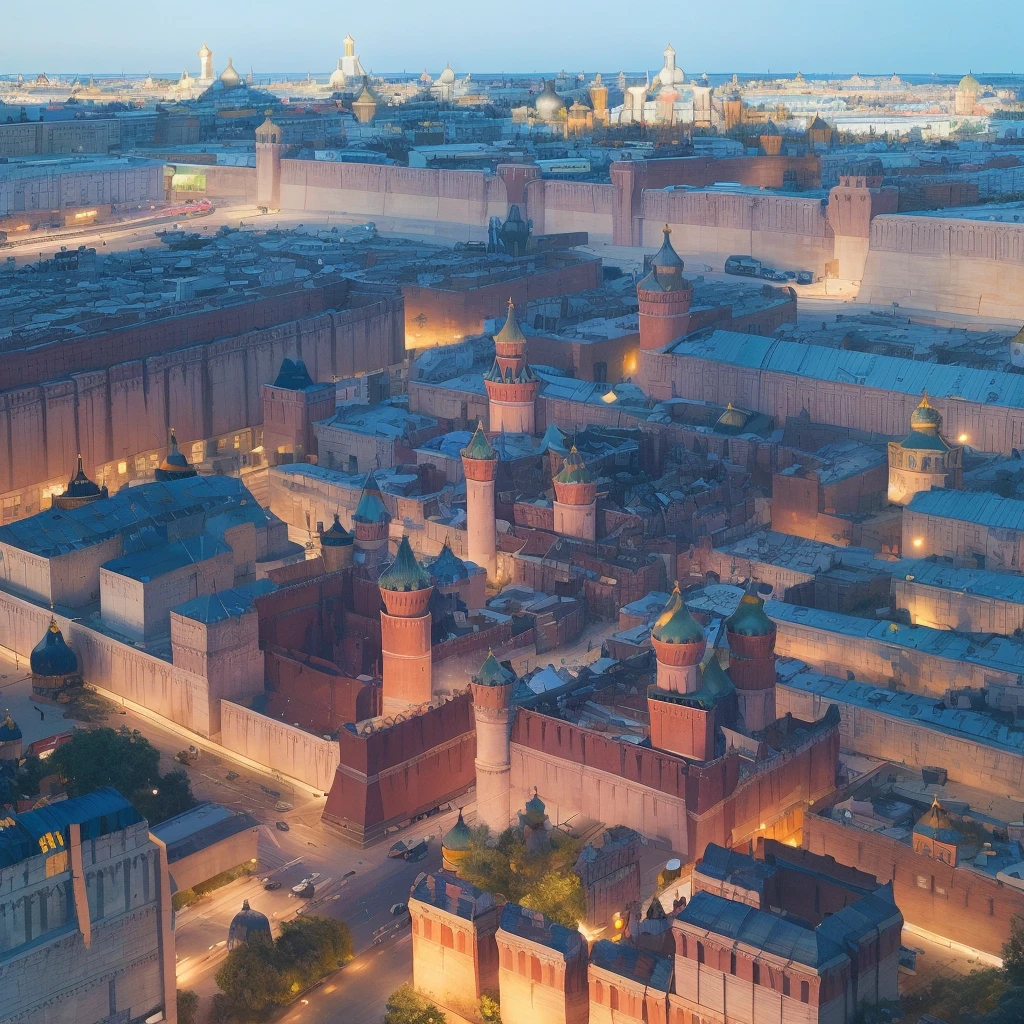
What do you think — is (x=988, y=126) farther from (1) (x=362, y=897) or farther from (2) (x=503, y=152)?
(1) (x=362, y=897)

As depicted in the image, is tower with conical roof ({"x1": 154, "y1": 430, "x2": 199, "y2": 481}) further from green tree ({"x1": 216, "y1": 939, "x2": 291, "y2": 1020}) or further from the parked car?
the parked car

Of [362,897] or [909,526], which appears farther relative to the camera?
[909,526]

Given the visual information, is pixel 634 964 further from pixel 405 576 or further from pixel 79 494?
pixel 79 494

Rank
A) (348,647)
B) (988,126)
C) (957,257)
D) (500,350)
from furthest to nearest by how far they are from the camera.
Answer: (988,126), (957,257), (500,350), (348,647)

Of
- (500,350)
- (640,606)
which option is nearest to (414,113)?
(500,350)

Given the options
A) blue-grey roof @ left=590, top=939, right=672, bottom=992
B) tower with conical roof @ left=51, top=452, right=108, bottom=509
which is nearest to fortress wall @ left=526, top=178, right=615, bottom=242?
tower with conical roof @ left=51, top=452, right=108, bottom=509

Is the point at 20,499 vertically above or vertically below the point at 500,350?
below

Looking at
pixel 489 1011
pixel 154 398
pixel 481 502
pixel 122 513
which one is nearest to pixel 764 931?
pixel 489 1011
